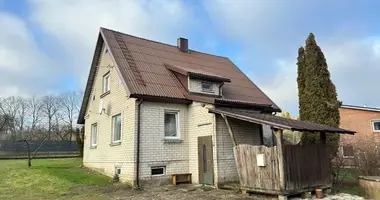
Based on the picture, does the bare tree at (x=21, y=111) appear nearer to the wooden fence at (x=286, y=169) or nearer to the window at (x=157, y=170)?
the window at (x=157, y=170)

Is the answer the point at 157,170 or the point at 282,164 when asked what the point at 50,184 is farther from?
the point at 282,164

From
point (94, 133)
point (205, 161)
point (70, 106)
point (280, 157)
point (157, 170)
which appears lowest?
point (157, 170)

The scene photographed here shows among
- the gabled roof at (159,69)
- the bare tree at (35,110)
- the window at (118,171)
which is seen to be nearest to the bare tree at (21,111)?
the bare tree at (35,110)

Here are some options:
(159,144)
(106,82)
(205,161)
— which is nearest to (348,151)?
(205,161)

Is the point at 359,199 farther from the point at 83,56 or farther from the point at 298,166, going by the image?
the point at 83,56

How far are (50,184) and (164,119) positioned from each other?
5.54m

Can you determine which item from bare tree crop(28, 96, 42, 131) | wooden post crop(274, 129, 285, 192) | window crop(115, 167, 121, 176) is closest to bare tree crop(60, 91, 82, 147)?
bare tree crop(28, 96, 42, 131)

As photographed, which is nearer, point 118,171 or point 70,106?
point 118,171

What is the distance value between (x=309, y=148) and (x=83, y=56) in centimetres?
1938

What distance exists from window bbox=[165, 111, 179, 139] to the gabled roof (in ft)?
2.86

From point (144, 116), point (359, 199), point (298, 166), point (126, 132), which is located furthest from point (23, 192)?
point (359, 199)

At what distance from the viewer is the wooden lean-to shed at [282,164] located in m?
9.09

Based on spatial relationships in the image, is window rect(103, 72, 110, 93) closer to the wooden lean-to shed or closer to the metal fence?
the wooden lean-to shed

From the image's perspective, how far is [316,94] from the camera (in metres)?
13.5
